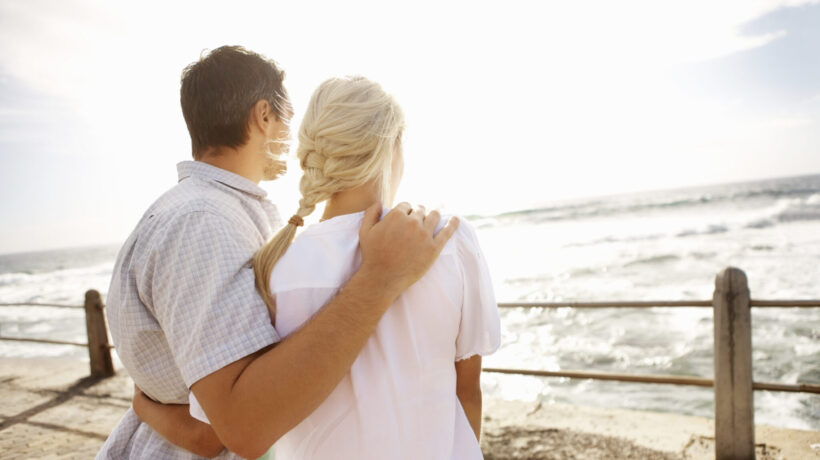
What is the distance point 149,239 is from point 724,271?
329 cm

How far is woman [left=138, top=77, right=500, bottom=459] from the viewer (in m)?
1.20

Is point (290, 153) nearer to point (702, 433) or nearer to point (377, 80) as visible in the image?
point (377, 80)

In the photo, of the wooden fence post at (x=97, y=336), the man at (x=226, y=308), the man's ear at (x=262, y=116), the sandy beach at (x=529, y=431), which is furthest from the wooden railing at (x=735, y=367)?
the wooden fence post at (x=97, y=336)

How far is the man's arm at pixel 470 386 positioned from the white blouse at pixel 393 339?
0.40 feet

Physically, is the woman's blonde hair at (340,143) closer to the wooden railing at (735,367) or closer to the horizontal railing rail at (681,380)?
the wooden railing at (735,367)

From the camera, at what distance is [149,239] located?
122 cm

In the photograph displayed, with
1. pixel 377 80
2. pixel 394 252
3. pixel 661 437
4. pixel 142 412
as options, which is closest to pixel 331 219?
pixel 394 252

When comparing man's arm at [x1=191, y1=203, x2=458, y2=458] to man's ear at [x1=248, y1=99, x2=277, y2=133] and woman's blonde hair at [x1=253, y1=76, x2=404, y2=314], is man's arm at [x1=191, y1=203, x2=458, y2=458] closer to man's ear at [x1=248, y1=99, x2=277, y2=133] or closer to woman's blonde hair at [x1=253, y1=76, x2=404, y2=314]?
woman's blonde hair at [x1=253, y1=76, x2=404, y2=314]

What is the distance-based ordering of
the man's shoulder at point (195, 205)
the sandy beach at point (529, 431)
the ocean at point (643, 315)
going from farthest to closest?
1. the ocean at point (643, 315)
2. the sandy beach at point (529, 431)
3. the man's shoulder at point (195, 205)

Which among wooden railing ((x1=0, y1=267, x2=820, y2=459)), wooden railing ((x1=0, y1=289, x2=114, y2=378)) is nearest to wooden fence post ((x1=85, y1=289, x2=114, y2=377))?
wooden railing ((x1=0, y1=289, x2=114, y2=378))

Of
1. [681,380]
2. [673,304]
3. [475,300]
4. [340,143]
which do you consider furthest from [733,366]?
[340,143]

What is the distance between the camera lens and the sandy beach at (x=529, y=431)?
12.2ft

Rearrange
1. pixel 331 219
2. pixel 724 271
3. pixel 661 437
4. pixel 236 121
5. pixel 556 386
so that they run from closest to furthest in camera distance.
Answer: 1. pixel 331 219
2. pixel 236 121
3. pixel 724 271
4. pixel 661 437
5. pixel 556 386

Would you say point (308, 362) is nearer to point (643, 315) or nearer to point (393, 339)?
point (393, 339)
